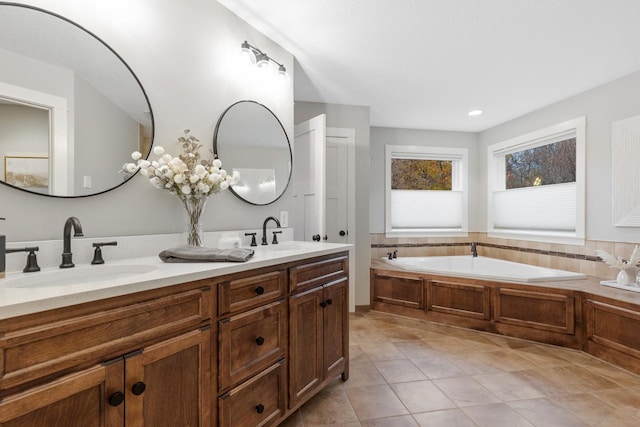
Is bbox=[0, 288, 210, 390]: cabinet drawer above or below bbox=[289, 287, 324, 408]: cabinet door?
above

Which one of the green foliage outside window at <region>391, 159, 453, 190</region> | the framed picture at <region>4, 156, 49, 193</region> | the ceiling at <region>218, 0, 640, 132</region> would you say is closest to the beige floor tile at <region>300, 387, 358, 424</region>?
the framed picture at <region>4, 156, 49, 193</region>

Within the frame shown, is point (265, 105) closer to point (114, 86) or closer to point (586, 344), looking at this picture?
point (114, 86)

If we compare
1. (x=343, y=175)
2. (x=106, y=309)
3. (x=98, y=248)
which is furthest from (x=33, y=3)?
(x=343, y=175)

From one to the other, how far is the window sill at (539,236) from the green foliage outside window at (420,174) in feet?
3.18

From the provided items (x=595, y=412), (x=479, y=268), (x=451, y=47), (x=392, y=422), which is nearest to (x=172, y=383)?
(x=392, y=422)

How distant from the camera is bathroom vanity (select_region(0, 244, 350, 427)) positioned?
826 mm

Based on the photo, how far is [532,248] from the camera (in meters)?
4.00

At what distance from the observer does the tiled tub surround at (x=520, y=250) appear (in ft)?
10.6

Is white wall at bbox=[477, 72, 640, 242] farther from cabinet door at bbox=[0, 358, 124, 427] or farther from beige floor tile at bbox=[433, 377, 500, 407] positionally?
cabinet door at bbox=[0, 358, 124, 427]

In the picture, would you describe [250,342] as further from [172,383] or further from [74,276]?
[74,276]

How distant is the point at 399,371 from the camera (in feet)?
8.02

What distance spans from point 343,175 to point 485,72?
5.63 ft

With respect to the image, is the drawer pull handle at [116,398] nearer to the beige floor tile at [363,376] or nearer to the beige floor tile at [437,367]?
the beige floor tile at [363,376]

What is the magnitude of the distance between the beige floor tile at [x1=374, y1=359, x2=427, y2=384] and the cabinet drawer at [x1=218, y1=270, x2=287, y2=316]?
4.10 ft
